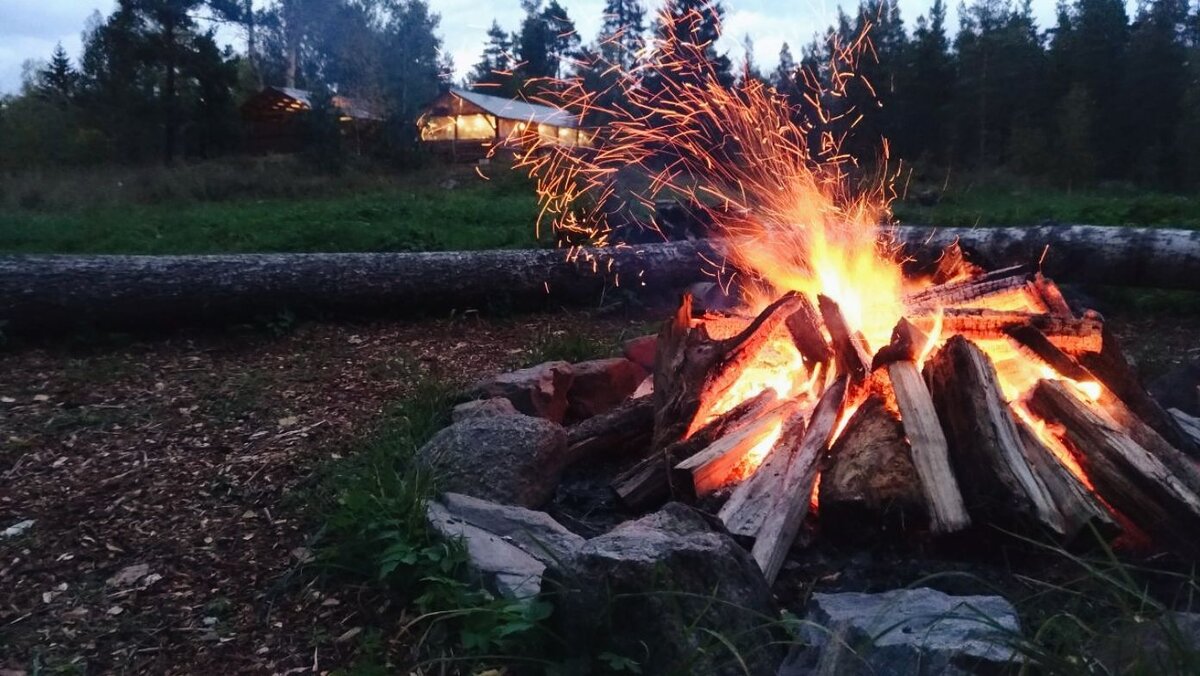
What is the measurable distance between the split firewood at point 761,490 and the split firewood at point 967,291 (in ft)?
3.90

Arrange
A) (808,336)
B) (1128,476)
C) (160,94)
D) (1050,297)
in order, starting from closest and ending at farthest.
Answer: (1128,476), (808,336), (1050,297), (160,94)

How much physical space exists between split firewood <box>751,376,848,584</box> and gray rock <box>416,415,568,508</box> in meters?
0.97

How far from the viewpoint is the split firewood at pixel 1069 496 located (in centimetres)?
266

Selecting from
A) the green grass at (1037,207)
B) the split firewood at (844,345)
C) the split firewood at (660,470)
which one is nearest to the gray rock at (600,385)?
the split firewood at (660,470)

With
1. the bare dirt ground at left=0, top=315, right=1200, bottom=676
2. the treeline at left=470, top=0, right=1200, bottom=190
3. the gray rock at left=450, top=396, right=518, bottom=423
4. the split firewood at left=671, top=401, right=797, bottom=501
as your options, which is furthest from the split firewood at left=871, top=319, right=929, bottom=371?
the treeline at left=470, top=0, right=1200, bottom=190

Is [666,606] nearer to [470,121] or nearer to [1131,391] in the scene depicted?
[1131,391]

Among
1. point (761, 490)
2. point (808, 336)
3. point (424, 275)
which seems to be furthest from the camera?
point (424, 275)

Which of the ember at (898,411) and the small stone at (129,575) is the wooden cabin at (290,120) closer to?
the ember at (898,411)

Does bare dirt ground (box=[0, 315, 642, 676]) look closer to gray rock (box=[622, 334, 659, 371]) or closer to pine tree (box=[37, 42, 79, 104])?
gray rock (box=[622, 334, 659, 371])

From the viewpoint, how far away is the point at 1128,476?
2.87 meters

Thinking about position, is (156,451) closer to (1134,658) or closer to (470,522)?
(470,522)

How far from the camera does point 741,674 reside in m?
2.07

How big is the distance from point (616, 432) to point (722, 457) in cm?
73

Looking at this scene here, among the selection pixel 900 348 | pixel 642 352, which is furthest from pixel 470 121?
pixel 900 348
